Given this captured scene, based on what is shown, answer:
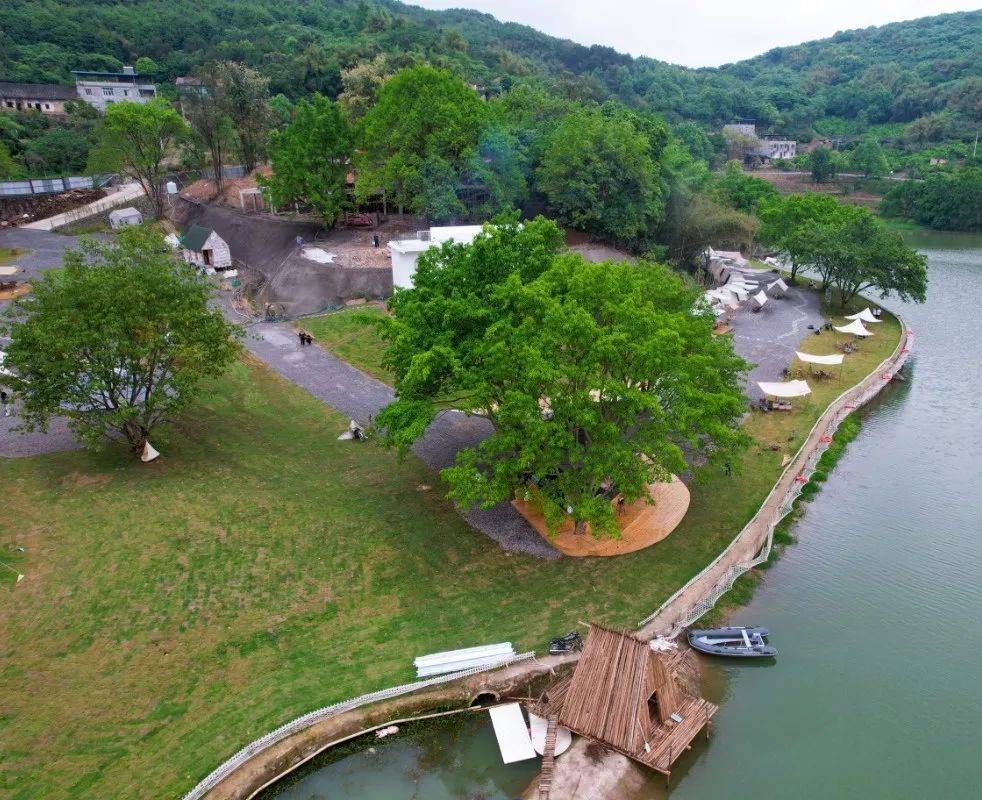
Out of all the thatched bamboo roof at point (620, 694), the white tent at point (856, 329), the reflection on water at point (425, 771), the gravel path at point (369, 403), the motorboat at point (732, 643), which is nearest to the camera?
the reflection on water at point (425, 771)

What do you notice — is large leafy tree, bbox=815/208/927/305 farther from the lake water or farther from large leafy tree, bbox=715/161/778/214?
large leafy tree, bbox=715/161/778/214

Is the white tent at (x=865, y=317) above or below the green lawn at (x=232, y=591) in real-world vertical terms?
above

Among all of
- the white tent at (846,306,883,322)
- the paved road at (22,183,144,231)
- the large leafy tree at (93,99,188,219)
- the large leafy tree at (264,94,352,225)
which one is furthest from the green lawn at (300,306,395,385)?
the paved road at (22,183,144,231)

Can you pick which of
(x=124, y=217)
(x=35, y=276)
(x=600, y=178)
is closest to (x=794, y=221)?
(x=600, y=178)

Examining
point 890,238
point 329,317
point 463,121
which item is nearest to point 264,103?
point 463,121

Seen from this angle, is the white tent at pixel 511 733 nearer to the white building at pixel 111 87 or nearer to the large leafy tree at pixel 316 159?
the large leafy tree at pixel 316 159

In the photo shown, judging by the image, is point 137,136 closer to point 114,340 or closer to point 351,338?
point 351,338

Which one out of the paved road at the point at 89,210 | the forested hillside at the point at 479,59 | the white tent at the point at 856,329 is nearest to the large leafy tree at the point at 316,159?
the paved road at the point at 89,210
